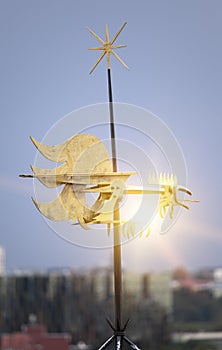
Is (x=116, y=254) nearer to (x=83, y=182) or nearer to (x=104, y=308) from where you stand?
(x=83, y=182)

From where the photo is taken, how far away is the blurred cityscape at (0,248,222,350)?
482cm

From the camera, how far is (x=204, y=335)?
493 centimetres

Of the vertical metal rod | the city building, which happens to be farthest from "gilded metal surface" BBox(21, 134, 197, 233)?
the city building

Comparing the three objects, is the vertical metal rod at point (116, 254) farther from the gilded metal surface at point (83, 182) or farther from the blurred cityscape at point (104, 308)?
the blurred cityscape at point (104, 308)

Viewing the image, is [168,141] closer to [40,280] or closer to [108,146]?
[108,146]

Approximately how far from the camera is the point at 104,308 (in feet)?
16.0

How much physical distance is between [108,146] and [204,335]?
3069 millimetres

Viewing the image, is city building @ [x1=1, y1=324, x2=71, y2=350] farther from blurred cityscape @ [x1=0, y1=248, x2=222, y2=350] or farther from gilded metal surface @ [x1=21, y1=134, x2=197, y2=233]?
gilded metal surface @ [x1=21, y1=134, x2=197, y2=233]

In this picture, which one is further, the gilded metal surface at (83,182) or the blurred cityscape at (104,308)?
the blurred cityscape at (104,308)

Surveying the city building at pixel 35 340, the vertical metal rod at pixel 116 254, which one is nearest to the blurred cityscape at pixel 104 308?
the city building at pixel 35 340

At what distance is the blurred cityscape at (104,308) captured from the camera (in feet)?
15.8

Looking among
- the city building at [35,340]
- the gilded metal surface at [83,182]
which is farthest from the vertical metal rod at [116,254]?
the city building at [35,340]

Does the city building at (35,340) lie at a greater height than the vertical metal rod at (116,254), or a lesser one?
lesser

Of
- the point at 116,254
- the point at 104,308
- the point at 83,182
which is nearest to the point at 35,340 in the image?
the point at 104,308
